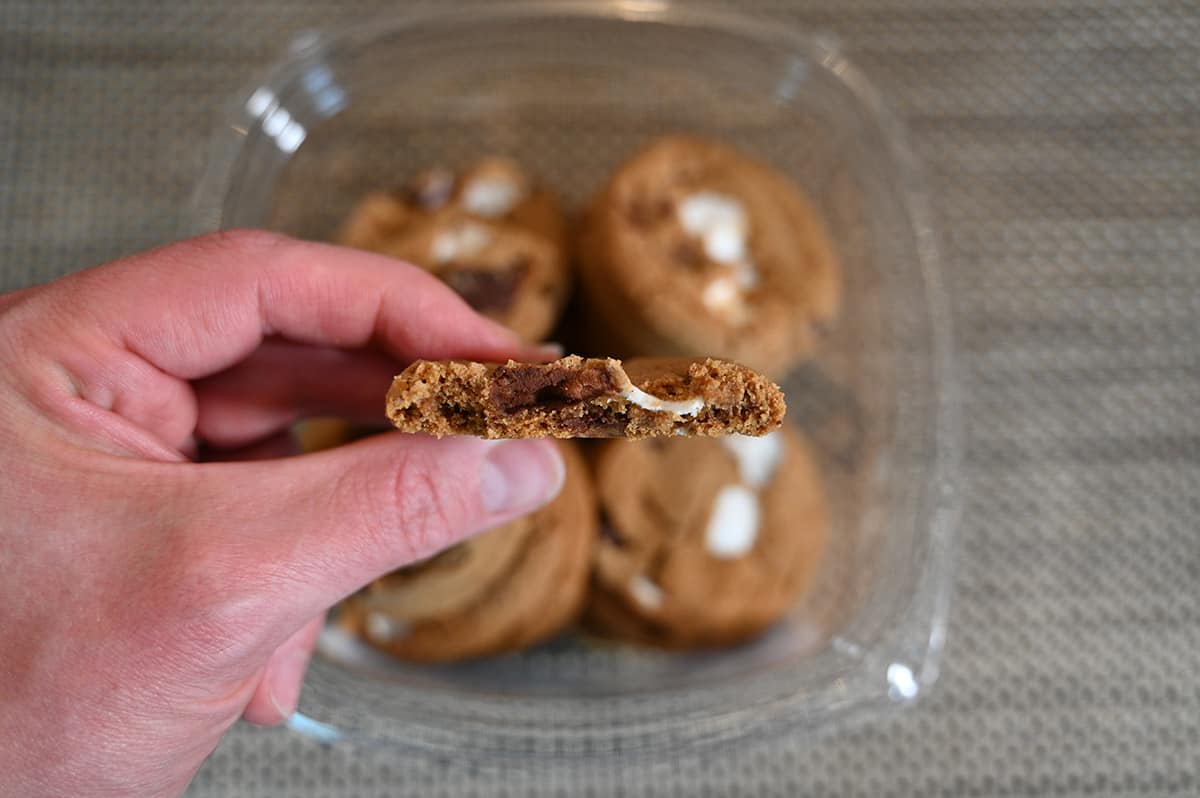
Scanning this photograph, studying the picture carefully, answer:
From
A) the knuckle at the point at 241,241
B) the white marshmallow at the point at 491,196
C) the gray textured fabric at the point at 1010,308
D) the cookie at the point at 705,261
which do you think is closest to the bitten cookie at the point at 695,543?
the cookie at the point at 705,261

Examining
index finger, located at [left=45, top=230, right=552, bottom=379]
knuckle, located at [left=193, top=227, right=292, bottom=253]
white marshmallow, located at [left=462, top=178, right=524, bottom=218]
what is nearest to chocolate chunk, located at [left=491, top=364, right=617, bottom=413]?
index finger, located at [left=45, top=230, right=552, bottom=379]

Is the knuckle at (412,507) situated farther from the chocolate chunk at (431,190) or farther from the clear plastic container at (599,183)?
the chocolate chunk at (431,190)

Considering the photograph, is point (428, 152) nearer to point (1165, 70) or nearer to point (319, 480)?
point (319, 480)

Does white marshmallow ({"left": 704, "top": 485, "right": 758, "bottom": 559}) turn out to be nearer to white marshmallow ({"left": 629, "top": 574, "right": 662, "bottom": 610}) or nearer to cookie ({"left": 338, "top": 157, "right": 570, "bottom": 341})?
white marshmallow ({"left": 629, "top": 574, "right": 662, "bottom": 610})

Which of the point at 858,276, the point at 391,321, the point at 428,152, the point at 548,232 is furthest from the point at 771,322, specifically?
the point at 428,152

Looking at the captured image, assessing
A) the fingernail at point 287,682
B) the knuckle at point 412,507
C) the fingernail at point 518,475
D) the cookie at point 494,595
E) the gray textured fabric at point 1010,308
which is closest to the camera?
the knuckle at point 412,507

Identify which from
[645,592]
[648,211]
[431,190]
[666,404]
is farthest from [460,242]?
[666,404]
